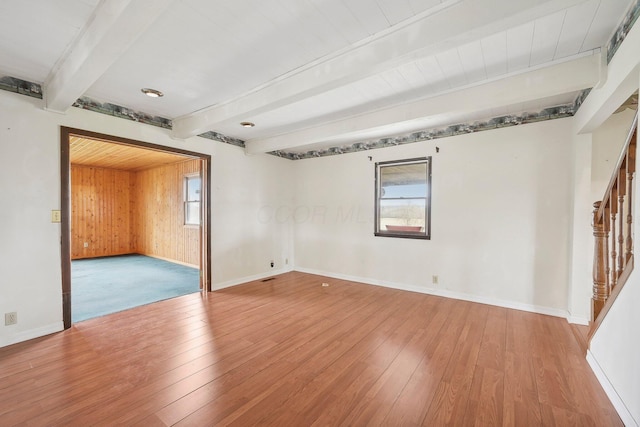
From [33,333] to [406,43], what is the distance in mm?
4209

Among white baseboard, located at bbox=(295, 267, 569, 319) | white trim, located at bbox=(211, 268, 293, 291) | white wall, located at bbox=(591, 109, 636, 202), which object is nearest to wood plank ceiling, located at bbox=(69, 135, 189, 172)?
white trim, located at bbox=(211, 268, 293, 291)

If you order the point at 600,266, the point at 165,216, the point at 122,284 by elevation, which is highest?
the point at 165,216

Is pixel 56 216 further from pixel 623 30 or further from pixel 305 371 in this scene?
pixel 623 30

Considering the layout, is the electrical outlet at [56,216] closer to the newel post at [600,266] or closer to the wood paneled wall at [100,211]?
the newel post at [600,266]

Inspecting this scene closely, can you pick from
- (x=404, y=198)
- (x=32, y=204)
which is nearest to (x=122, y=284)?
(x=32, y=204)

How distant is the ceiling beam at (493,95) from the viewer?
2152 millimetres

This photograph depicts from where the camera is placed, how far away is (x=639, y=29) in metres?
1.55

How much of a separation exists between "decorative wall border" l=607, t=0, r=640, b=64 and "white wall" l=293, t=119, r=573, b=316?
4.58ft

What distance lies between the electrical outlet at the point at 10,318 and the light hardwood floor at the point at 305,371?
23 cm

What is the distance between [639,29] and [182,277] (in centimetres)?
631

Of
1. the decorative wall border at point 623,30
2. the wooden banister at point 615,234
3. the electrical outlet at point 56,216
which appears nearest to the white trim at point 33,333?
the electrical outlet at point 56,216

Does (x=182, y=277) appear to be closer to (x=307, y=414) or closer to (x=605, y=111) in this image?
(x=307, y=414)

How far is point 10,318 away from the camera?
2.51m

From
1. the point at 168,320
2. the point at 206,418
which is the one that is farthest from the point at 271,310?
the point at 206,418
